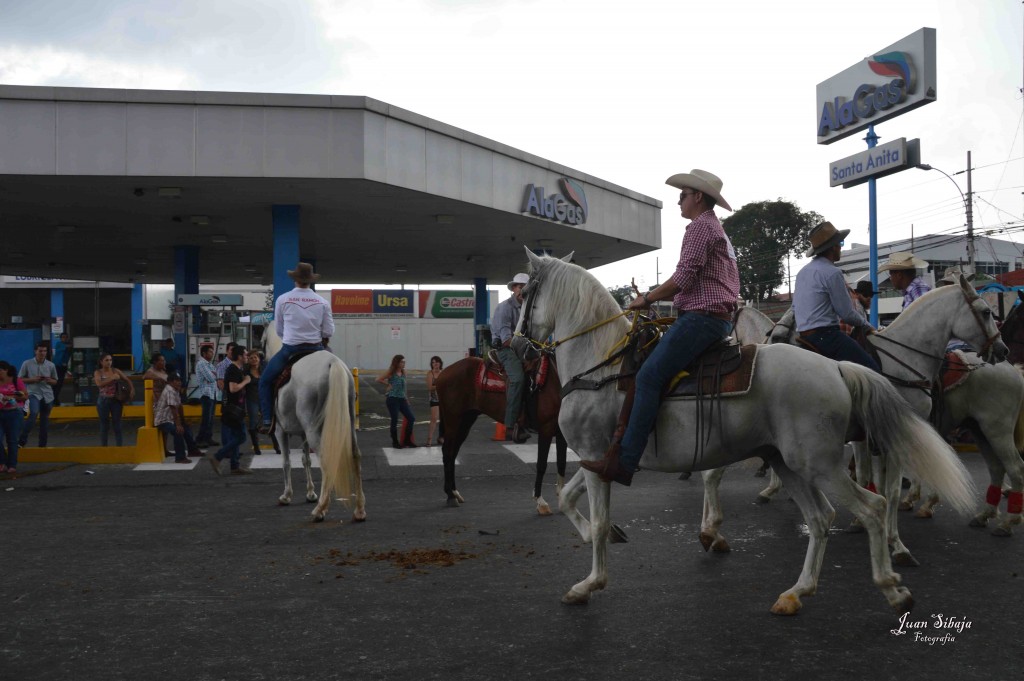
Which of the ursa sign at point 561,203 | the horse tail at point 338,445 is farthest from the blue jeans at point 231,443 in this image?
the ursa sign at point 561,203

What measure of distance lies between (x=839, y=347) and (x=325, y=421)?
470 centimetres

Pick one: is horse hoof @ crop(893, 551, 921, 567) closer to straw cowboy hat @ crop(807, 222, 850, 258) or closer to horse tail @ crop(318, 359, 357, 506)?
straw cowboy hat @ crop(807, 222, 850, 258)

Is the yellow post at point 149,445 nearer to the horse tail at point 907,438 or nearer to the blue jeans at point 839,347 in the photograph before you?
the blue jeans at point 839,347

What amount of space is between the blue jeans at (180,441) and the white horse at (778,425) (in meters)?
8.15

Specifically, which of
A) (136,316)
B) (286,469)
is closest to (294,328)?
(286,469)

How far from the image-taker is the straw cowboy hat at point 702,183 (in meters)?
5.12

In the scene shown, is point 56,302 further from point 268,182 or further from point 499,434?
Result: point 499,434

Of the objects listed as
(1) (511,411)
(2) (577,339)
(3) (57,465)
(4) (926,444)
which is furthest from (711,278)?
(3) (57,465)

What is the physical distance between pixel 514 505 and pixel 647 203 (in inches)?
684

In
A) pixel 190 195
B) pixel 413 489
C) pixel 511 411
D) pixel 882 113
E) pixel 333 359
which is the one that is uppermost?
pixel 882 113

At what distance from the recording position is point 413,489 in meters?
10.1

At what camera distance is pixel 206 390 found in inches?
503

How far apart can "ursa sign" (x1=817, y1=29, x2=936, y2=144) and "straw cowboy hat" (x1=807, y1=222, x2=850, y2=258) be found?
18129 mm

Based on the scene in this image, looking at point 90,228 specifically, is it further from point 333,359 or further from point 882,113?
point 882,113
